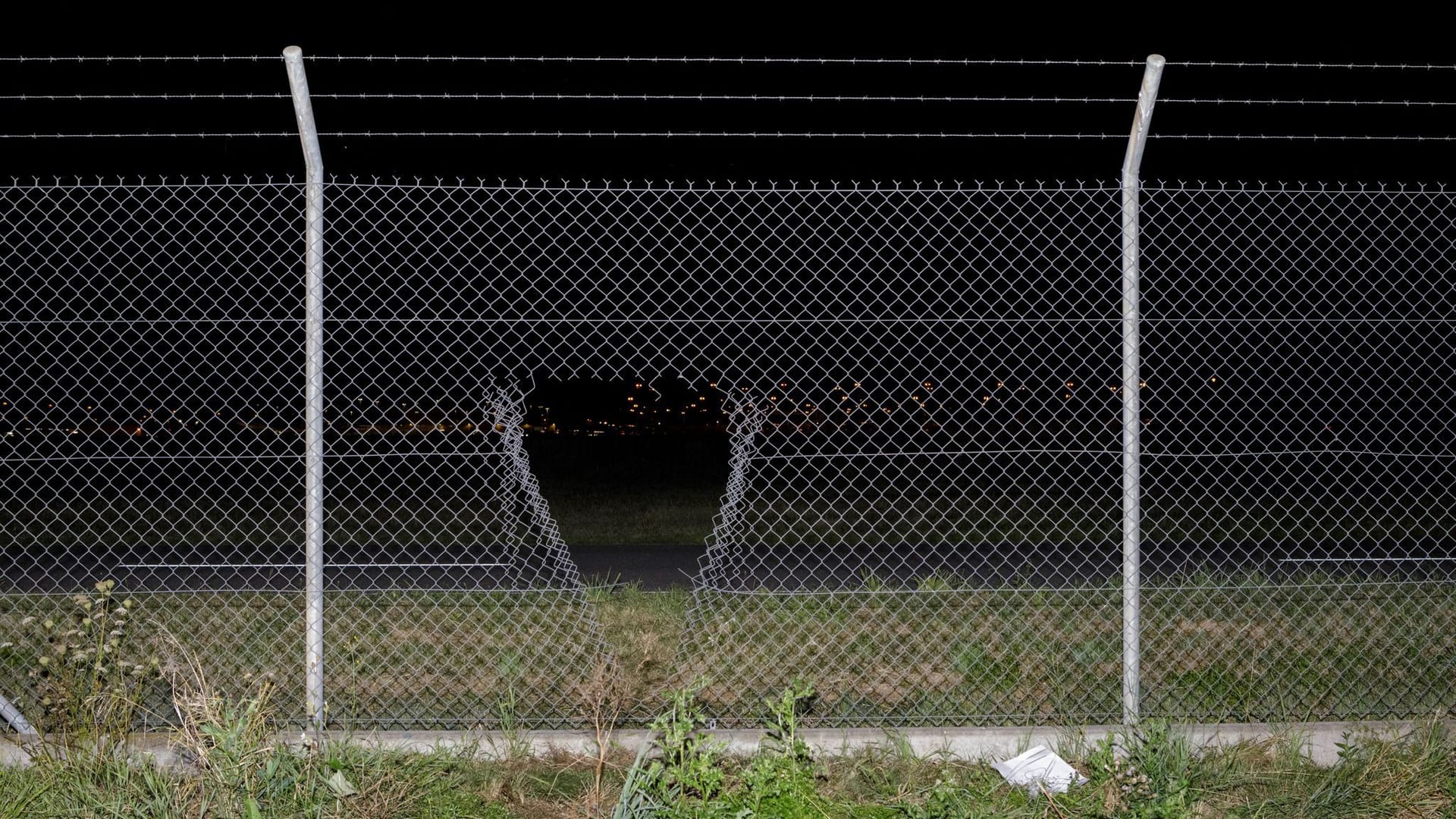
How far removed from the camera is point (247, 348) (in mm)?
16938

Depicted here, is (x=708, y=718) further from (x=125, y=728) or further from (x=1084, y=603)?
(x=1084, y=603)

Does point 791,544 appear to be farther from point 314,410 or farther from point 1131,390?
point 314,410

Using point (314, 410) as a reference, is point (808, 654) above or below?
below

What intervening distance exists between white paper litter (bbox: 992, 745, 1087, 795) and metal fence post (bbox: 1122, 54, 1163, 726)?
0.31m

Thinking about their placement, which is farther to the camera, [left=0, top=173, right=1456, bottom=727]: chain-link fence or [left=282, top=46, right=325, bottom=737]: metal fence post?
[left=0, top=173, right=1456, bottom=727]: chain-link fence

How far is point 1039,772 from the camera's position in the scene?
354 cm

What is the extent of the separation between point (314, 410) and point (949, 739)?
7.92 ft

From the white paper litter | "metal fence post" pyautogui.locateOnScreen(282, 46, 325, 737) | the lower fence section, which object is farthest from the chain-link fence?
the white paper litter

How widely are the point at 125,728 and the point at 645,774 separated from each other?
162 centimetres

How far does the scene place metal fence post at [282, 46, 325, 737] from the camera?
11.7ft

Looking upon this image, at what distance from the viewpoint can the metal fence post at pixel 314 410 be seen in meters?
3.57

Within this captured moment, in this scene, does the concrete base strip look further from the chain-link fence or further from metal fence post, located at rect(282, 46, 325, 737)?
metal fence post, located at rect(282, 46, 325, 737)

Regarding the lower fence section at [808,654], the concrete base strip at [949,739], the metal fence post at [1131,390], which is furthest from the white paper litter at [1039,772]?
the lower fence section at [808,654]

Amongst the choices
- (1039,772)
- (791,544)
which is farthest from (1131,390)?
(791,544)
